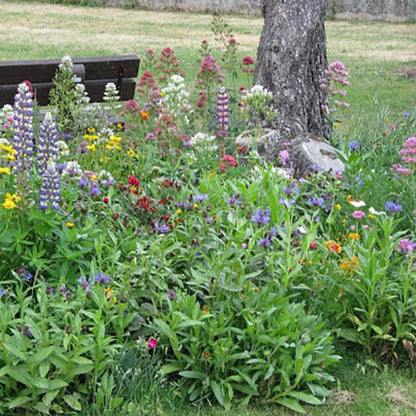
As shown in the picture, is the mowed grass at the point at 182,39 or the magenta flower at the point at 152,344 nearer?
the magenta flower at the point at 152,344

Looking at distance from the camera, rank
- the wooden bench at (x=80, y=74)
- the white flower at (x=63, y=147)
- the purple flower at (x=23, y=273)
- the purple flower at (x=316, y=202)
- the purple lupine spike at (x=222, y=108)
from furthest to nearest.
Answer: the wooden bench at (x=80, y=74) → the purple lupine spike at (x=222, y=108) → the white flower at (x=63, y=147) → the purple flower at (x=316, y=202) → the purple flower at (x=23, y=273)

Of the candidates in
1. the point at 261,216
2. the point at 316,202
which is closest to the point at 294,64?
the point at 316,202

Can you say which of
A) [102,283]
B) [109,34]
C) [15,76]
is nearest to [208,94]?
[15,76]

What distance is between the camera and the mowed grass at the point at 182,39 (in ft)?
44.1

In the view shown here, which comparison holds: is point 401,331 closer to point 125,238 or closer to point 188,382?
point 188,382

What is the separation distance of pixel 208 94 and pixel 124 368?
13.2 feet

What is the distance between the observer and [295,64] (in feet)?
24.1

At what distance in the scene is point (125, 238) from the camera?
4.61m

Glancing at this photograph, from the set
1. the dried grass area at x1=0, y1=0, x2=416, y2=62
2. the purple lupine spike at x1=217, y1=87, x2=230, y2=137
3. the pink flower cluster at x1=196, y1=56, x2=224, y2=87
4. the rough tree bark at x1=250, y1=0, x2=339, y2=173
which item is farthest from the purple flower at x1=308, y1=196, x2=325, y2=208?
the dried grass area at x1=0, y1=0, x2=416, y2=62

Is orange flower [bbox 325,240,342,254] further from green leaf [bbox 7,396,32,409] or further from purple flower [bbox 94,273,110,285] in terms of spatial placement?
green leaf [bbox 7,396,32,409]

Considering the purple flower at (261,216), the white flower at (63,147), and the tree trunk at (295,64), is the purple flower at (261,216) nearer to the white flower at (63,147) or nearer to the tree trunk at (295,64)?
the white flower at (63,147)

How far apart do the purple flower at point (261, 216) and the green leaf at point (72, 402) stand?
146cm

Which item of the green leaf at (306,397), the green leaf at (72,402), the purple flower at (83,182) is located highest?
the purple flower at (83,182)

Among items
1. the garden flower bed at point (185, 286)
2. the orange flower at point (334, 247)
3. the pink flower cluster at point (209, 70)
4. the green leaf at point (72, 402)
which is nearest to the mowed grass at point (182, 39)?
A: the pink flower cluster at point (209, 70)
